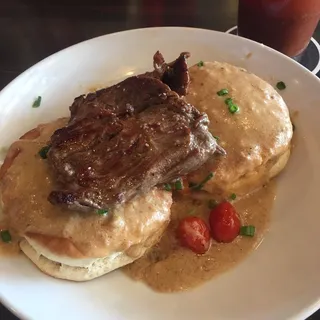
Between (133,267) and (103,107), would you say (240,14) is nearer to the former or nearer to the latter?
(103,107)

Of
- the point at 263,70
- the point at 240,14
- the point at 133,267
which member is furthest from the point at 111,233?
the point at 240,14

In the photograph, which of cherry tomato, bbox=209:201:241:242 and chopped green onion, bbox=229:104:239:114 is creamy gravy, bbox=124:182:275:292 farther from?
chopped green onion, bbox=229:104:239:114

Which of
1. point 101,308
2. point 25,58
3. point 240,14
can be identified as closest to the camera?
point 101,308

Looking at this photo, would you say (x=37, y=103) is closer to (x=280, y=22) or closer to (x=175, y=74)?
(x=175, y=74)

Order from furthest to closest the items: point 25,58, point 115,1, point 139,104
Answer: point 115,1 → point 25,58 → point 139,104

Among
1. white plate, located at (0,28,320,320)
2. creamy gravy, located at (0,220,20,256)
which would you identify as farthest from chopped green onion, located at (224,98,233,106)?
creamy gravy, located at (0,220,20,256)

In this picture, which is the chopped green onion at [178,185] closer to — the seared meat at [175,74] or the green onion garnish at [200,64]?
the seared meat at [175,74]

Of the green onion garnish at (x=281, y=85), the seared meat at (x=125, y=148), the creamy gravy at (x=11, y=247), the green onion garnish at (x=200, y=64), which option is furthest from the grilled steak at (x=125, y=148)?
→ the green onion garnish at (x=281, y=85)
